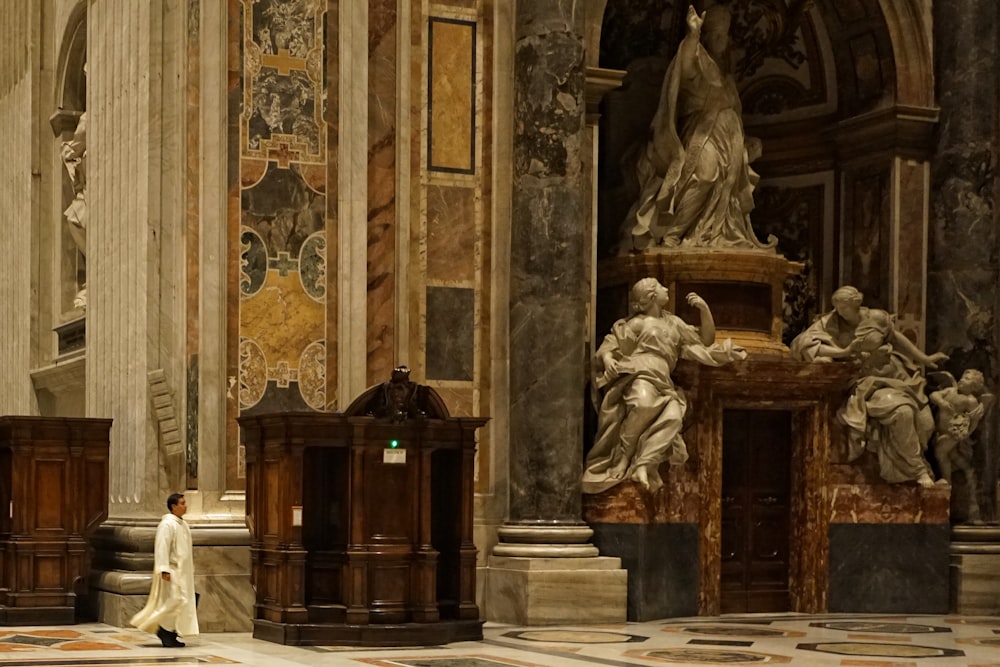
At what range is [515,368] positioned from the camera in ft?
53.6

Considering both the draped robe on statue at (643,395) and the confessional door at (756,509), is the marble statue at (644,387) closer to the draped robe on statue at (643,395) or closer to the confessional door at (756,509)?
the draped robe on statue at (643,395)

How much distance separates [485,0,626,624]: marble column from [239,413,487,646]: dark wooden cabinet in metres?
1.87

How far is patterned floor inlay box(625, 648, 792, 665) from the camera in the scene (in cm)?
1291

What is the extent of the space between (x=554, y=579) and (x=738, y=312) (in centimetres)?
344

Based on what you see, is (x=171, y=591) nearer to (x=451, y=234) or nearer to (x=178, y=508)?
(x=178, y=508)

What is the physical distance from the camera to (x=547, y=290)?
16250 mm

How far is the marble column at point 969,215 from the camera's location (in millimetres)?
18016

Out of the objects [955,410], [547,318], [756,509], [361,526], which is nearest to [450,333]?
[547,318]

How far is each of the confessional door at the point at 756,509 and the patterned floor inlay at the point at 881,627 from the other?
1.19 m

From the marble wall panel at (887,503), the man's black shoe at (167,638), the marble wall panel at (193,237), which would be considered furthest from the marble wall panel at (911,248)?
the man's black shoe at (167,638)

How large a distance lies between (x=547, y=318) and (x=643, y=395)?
1088mm

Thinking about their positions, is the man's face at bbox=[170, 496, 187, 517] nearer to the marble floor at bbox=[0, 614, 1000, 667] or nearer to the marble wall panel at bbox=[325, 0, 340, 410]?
the marble floor at bbox=[0, 614, 1000, 667]

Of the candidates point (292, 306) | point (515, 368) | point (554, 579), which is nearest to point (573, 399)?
point (515, 368)

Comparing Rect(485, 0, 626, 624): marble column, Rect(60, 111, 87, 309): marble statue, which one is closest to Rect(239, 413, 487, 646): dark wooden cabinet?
Rect(485, 0, 626, 624): marble column
